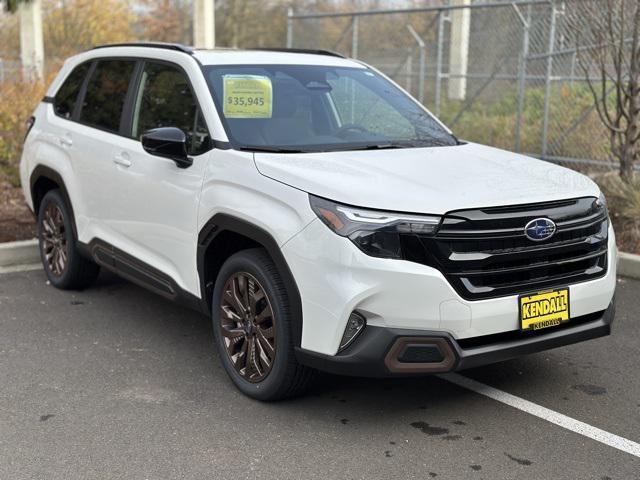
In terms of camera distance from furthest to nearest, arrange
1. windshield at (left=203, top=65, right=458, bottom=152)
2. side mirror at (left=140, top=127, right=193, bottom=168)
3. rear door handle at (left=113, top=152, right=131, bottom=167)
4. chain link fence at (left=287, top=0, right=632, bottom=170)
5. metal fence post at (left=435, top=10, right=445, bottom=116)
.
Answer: metal fence post at (left=435, top=10, right=445, bottom=116), chain link fence at (left=287, top=0, right=632, bottom=170), rear door handle at (left=113, top=152, right=131, bottom=167), windshield at (left=203, top=65, right=458, bottom=152), side mirror at (left=140, top=127, right=193, bottom=168)

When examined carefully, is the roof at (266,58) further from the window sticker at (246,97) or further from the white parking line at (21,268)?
the white parking line at (21,268)

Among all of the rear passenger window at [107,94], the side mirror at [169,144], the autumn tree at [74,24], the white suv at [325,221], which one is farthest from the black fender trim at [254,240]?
the autumn tree at [74,24]

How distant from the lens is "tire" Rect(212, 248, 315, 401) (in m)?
3.87

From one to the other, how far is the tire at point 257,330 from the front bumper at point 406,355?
0.19m

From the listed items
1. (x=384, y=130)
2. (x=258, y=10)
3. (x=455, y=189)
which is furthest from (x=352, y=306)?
(x=258, y=10)

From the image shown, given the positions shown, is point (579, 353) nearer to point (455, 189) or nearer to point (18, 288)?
point (455, 189)

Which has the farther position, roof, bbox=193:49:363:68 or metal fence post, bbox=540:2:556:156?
metal fence post, bbox=540:2:556:156

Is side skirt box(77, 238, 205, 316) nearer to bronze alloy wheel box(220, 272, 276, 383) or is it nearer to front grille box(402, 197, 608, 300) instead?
bronze alloy wheel box(220, 272, 276, 383)

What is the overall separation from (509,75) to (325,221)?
9210 millimetres

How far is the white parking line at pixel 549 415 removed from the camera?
12.3ft

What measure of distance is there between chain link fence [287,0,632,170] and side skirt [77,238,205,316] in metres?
6.32

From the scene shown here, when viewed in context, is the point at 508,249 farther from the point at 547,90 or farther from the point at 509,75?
the point at 509,75

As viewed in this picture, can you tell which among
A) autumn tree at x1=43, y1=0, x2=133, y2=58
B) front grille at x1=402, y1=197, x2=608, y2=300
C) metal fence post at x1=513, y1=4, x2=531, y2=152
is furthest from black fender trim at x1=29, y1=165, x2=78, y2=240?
autumn tree at x1=43, y1=0, x2=133, y2=58

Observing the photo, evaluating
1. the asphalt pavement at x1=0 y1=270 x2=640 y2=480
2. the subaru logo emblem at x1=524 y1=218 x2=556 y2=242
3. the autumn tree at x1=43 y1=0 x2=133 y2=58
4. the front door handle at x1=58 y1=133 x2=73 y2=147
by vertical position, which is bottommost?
the asphalt pavement at x1=0 y1=270 x2=640 y2=480
